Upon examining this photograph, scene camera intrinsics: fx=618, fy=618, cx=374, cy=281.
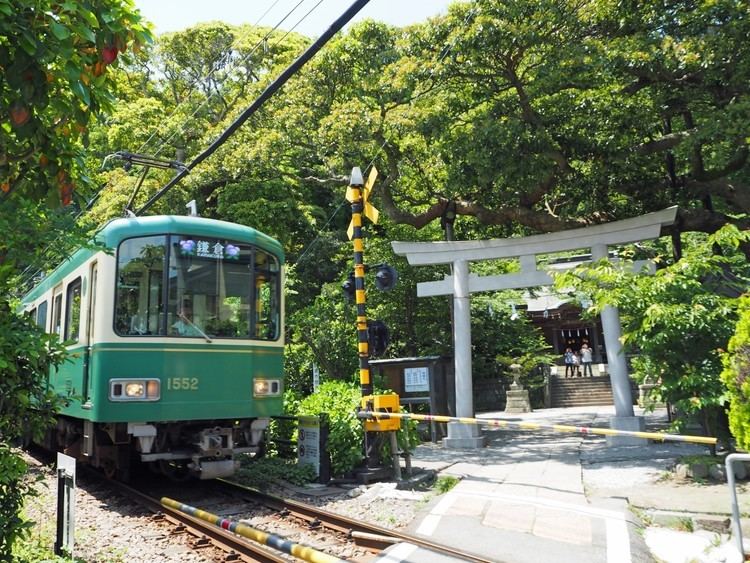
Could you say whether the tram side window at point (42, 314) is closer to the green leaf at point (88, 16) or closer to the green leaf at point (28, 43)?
the green leaf at point (88, 16)

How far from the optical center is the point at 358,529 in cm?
604

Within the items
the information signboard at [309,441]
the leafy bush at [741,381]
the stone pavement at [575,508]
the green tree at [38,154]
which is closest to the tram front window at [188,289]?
the information signboard at [309,441]

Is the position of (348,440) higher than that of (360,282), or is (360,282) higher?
(360,282)

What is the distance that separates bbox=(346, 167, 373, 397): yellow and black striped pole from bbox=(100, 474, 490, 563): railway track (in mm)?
2042

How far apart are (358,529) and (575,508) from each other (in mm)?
2398

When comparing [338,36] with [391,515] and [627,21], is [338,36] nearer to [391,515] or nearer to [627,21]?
[627,21]

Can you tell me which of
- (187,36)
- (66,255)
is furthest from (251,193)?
(66,255)

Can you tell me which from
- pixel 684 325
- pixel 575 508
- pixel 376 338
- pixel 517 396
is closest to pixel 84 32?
pixel 376 338

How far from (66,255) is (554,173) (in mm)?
9537

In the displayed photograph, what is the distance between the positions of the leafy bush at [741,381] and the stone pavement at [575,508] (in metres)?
0.87

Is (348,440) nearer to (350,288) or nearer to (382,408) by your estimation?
(382,408)

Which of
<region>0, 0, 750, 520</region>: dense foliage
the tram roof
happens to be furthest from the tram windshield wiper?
<region>0, 0, 750, 520</region>: dense foliage

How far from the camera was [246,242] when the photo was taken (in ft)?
26.9

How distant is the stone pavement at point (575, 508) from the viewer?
5.32 m
